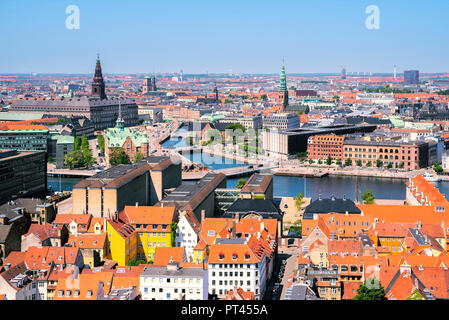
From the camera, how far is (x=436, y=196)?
15.2 meters

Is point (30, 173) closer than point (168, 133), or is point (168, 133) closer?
point (30, 173)

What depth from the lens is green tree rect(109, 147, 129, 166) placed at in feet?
88.3

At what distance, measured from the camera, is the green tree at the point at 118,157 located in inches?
Result: 1060

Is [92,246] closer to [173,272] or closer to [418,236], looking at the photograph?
[173,272]

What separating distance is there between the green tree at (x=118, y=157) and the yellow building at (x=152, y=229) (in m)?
14.5

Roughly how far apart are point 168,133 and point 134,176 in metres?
27.4

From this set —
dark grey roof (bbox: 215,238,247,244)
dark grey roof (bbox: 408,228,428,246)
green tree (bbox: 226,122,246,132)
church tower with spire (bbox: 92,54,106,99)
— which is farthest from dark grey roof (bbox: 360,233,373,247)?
church tower with spire (bbox: 92,54,106,99)

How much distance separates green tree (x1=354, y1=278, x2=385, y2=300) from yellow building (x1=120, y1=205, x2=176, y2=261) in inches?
184

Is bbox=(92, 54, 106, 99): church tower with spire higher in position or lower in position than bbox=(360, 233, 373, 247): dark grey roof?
higher

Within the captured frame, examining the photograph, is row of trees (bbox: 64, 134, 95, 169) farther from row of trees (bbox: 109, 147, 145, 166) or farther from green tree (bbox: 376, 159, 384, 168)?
green tree (bbox: 376, 159, 384, 168)

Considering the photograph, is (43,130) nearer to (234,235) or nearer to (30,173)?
(30,173)

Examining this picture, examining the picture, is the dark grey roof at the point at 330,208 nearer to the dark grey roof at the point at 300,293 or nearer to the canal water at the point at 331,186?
the dark grey roof at the point at 300,293
